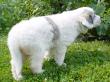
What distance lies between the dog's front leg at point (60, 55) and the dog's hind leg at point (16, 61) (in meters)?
0.85

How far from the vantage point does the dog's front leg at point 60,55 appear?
24.2 feet

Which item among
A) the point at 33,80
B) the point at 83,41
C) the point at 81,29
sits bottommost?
the point at 83,41

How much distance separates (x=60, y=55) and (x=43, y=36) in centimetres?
72

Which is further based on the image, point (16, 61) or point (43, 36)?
point (43, 36)

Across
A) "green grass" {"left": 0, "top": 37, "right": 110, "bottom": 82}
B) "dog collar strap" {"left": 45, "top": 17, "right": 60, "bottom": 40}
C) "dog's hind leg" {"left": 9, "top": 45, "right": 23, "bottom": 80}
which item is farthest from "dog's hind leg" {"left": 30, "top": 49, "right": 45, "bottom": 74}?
"dog collar strap" {"left": 45, "top": 17, "right": 60, "bottom": 40}

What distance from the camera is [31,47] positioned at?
6625 mm

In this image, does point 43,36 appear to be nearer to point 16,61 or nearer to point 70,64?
point 16,61

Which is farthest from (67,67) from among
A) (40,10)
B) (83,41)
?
(40,10)

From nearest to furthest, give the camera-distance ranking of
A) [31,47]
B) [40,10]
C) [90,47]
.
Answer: [31,47] < [90,47] < [40,10]

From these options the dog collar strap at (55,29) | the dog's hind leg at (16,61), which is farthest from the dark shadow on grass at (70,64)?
the dog collar strap at (55,29)

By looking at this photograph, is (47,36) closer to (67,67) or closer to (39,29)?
(39,29)

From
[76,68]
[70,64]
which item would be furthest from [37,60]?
[70,64]

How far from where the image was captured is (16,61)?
6.72 metres

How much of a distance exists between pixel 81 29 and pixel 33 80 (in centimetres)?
146
